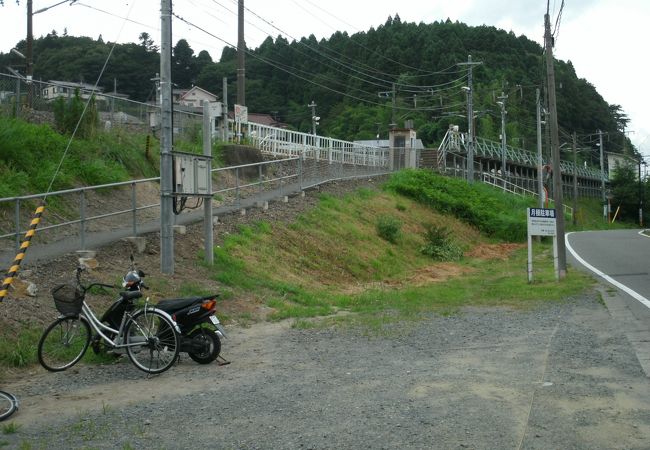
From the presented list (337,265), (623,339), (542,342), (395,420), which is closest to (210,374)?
(395,420)

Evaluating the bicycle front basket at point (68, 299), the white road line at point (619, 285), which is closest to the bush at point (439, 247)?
the white road line at point (619, 285)

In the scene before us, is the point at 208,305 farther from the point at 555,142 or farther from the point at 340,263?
the point at 555,142

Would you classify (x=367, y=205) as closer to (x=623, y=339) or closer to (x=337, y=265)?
(x=337, y=265)

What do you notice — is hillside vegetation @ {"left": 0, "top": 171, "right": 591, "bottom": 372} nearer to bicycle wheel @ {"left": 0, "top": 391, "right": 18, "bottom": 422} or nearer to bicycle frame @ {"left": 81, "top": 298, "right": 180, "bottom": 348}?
bicycle frame @ {"left": 81, "top": 298, "right": 180, "bottom": 348}

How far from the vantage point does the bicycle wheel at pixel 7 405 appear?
6.65 meters

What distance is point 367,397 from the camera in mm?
7160

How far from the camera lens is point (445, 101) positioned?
93812mm

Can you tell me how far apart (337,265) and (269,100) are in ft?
228

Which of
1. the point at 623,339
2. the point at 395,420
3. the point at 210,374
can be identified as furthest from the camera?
the point at 623,339

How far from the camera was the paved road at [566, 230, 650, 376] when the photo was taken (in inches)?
399

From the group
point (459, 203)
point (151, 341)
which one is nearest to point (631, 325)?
point (151, 341)

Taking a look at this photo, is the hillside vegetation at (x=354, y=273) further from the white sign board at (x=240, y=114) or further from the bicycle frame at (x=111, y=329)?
the white sign board at (x=240, y=114)

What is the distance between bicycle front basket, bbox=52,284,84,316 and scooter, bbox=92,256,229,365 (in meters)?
0.47

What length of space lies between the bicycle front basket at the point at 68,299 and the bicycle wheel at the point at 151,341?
0.67m
